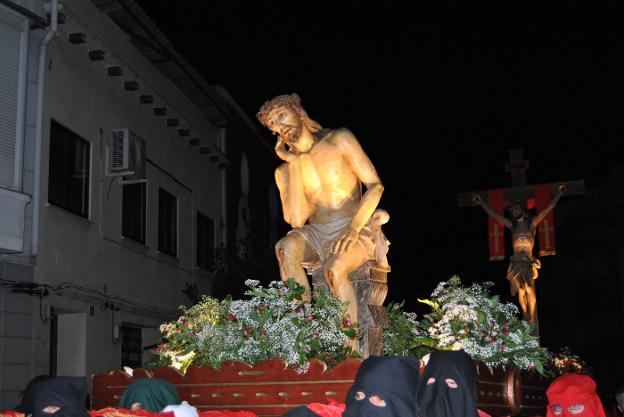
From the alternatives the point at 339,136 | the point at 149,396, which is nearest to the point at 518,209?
the point at 339,136

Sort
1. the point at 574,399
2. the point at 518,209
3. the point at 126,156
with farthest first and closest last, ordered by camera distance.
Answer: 1. the point at 518,209
2. the point at 126,156
3. the point at 574,399

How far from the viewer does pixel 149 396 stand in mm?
5363

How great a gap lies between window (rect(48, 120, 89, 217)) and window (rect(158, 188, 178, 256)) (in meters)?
3.57

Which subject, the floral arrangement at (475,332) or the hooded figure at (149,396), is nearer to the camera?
the hooded figure at (149,396)

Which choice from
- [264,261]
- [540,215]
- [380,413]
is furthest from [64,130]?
[380,413]

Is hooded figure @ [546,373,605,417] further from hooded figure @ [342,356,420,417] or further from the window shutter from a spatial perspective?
the window shutter

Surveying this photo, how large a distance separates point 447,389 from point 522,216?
12.8m

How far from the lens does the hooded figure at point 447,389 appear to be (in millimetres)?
4191

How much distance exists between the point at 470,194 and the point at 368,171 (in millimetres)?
10907

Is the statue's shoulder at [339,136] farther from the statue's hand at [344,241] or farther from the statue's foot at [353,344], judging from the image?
the statue's foot at [353,344]

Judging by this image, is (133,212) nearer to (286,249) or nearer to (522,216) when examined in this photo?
(522,216)

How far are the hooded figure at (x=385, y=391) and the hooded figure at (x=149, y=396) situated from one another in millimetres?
1709

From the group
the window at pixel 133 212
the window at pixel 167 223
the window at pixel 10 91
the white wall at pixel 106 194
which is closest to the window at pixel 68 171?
the white wall at pixel 106 194

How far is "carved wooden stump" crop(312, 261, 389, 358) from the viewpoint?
6.71 m
